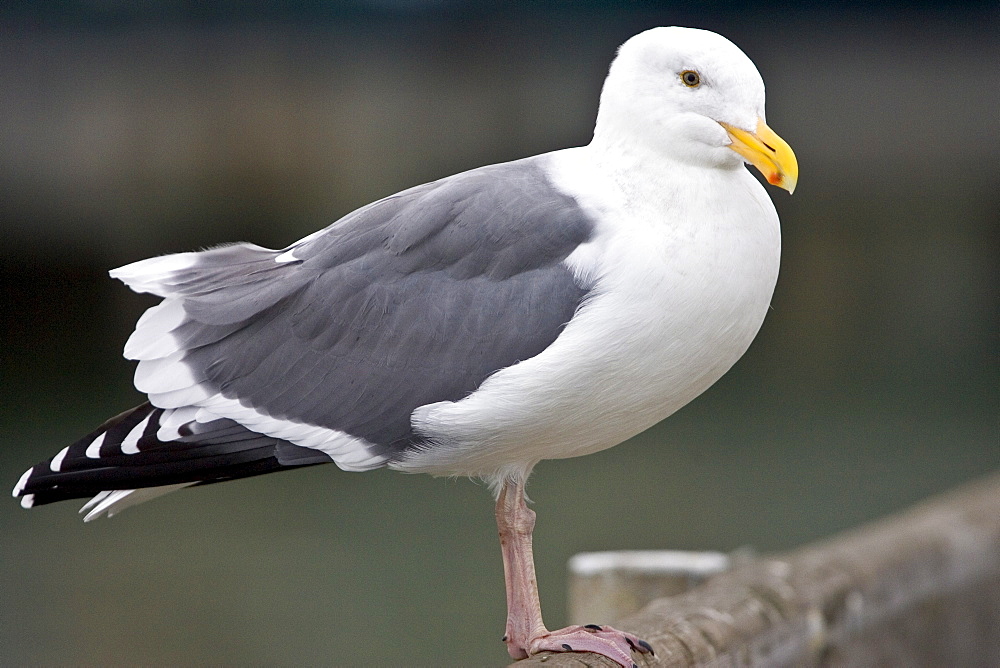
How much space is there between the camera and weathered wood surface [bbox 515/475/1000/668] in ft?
9.41

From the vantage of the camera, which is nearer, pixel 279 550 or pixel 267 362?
pixel 267 362

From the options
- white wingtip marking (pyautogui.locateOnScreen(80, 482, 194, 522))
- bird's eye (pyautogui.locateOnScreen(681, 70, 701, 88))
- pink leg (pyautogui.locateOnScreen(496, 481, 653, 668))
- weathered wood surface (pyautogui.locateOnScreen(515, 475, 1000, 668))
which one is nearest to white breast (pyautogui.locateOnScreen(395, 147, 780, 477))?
bird's eye (pyautogui.locateOnScreen(681, 70, 701, 88))

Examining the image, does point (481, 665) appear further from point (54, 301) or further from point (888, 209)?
point (888, 209)

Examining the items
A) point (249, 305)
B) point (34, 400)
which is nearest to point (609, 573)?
point (249, 305)

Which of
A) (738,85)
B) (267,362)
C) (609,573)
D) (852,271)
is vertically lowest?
(609,573)

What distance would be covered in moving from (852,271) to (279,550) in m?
7.47

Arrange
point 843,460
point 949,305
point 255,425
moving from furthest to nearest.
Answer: point 949,305 → point 843,460 → point 255,425

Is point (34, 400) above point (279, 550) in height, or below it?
above

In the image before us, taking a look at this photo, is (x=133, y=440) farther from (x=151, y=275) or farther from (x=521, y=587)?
(x=521, y=587)

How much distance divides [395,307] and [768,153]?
0.85 m

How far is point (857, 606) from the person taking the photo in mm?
3299

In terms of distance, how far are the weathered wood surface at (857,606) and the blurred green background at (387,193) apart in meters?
3.46

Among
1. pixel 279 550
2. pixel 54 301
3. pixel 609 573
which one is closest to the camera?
pixel 609 573

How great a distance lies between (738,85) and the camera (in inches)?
99.7
